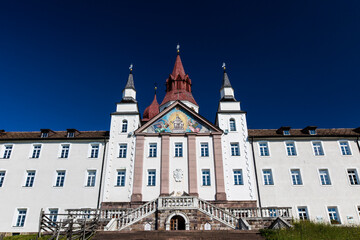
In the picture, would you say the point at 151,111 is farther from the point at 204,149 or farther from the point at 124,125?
the point at 204,149

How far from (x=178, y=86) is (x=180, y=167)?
17591 millimetres

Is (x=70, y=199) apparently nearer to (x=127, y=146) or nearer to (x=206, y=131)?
(x=127, y=146)

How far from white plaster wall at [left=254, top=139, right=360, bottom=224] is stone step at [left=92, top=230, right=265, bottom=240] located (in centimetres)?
1038

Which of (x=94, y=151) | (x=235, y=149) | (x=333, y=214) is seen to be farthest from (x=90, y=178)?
(x=333, y=214)

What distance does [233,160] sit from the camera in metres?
28.6

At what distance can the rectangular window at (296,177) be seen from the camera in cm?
2762

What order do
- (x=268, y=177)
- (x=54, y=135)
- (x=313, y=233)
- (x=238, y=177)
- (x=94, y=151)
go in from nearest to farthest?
1. (x=313, y=233)
2. (x=238, y=177)
3. (x=268, y=177)
4. (x=94, y=151)
5. (x=54, y=135)

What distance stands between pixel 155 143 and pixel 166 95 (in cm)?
1429

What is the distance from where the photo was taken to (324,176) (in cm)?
2794

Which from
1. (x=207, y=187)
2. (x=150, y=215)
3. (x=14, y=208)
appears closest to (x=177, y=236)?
(x=150, y=215)

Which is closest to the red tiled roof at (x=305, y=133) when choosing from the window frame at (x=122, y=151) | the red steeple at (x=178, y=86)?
the red steeple at (x=178, y=86)

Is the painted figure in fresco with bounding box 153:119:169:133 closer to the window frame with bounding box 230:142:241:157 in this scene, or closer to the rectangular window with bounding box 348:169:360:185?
the window frame with bounding box 230:142:241:157

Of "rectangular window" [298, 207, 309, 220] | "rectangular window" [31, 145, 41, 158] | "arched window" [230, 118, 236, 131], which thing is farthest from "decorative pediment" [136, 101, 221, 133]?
"rectangular window" [298, 207, 309, 220]

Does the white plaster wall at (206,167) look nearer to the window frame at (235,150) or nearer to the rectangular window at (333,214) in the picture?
the window frame at (235,150)
